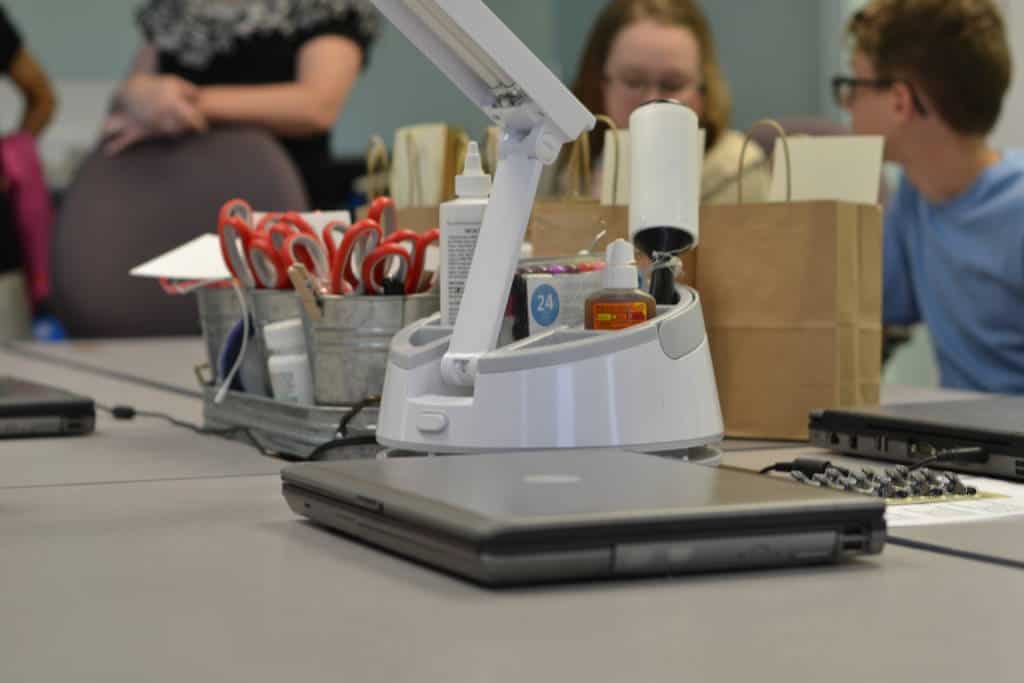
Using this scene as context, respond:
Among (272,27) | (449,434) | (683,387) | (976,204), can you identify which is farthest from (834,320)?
(272,27)

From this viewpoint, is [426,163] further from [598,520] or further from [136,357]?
[598,520]

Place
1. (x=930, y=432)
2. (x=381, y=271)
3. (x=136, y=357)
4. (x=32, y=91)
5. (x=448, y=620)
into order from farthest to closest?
(x=32, y=91) < (x=136, y=357) < (x=381, y=271) < (x=930, y=432) < (x=448, y=620)

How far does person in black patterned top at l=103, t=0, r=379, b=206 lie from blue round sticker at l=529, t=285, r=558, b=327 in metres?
2.46

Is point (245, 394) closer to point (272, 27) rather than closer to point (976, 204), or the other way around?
point (976, 204)

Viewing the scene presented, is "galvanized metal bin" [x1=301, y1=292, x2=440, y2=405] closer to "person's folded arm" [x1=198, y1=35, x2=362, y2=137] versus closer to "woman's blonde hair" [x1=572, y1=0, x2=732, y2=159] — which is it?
"woman's blonde hair" [x1=572, y1=0, x2=732, y2=159]

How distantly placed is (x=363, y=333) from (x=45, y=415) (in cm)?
36

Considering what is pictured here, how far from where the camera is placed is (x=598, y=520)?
0.60 meters

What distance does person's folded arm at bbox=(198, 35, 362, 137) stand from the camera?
3.32m

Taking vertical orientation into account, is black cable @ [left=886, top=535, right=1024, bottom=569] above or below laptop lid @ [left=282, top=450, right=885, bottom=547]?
below

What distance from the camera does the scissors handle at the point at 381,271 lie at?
107 cm

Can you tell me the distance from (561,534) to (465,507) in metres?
0.05

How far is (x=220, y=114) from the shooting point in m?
3.30

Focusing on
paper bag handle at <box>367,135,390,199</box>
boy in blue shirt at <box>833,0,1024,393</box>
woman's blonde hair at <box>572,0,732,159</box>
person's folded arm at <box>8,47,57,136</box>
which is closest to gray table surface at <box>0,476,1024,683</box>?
paper bag handle at <box>367,135,390,199</box>

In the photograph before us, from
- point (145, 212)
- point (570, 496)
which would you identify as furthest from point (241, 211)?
point (145, 212)
